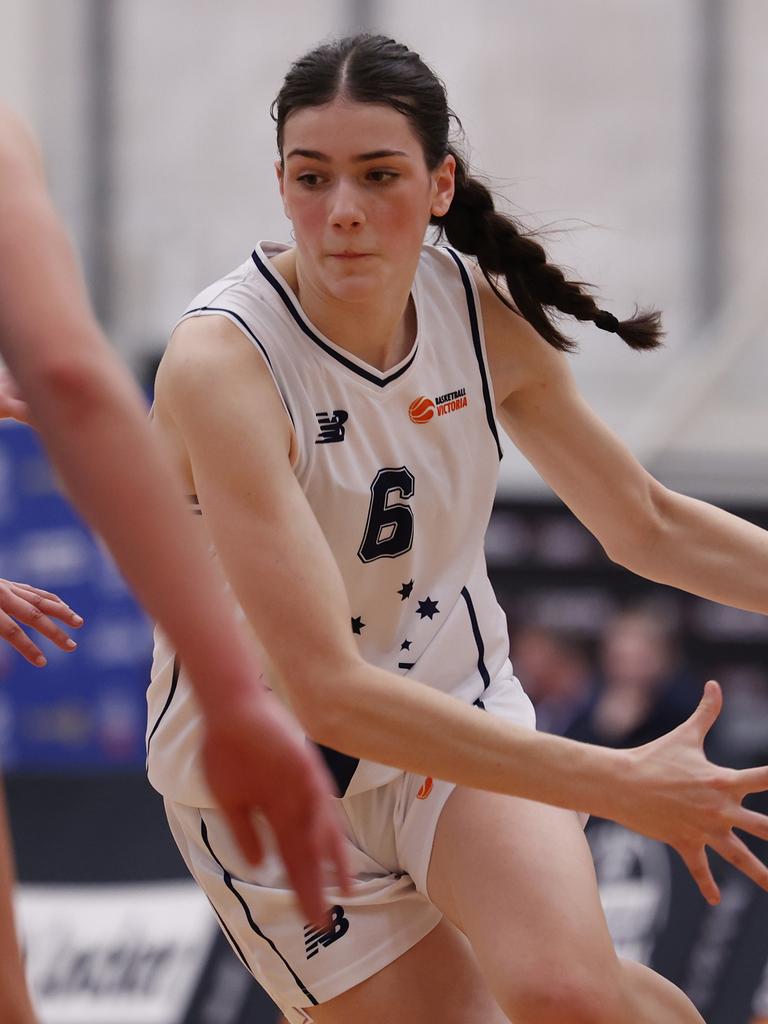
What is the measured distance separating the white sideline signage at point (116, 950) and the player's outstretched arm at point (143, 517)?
14.5 feet

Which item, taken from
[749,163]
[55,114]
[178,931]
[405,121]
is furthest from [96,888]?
[749,163]

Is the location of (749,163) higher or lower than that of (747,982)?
higher

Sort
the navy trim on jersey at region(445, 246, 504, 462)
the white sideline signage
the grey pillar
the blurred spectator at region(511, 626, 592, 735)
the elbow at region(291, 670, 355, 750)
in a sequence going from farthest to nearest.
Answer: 1. the grey pillar
2. the blurred spectator at region(511, 626, 592, 735)
3. the white sideline signage
4. the navy trim on jersey at region(445, 246, 504, 462)
5. the elbow at region(291, 670, 355, 750)

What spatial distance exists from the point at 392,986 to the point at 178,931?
289 cm

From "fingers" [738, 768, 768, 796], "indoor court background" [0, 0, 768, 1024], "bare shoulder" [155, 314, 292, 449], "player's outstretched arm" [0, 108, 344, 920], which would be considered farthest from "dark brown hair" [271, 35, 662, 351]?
"indoor court background" [0, 0, 768, 1024]

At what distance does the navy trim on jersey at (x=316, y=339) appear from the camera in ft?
9.45

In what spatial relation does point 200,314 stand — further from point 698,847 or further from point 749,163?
point 749,163

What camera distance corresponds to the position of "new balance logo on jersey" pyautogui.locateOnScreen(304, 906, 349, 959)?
2.93 meters

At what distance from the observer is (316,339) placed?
2.88m

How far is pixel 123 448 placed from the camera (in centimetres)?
132

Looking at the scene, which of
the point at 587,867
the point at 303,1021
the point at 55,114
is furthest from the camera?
the point at 55,114

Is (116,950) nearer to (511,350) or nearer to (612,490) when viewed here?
(612,490)

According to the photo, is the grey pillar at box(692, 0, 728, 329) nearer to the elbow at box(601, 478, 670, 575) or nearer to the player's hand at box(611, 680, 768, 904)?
the elbow at box(601, 478, 670, 575)

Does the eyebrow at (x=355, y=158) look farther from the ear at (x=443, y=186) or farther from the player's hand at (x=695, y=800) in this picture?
the player's hand at (x=695, y=800)
